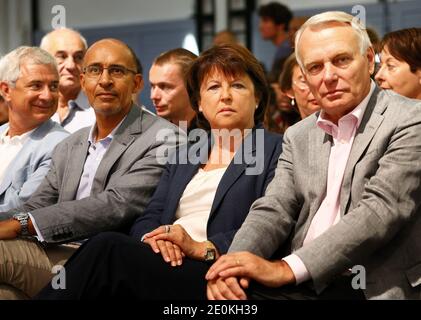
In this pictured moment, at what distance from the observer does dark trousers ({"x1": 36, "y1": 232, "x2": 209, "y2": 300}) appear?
227 centimetres

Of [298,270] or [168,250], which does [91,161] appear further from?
[298,270]

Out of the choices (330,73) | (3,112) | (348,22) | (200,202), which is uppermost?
(348,22)

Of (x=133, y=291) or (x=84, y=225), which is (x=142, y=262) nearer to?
(x=133, y=291)

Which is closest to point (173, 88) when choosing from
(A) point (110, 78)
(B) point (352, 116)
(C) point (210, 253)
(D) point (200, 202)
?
(A) point (110, 78)

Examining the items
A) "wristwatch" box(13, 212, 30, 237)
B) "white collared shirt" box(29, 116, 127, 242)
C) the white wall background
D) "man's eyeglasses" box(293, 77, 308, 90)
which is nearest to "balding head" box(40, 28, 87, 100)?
"white collared shirt" box(29, 116, 127, 242)

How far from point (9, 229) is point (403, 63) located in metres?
1.62

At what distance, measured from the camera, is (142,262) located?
2.30m

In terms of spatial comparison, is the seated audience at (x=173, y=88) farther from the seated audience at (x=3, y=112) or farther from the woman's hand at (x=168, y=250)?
the woman's hand at (x=168, y=250)

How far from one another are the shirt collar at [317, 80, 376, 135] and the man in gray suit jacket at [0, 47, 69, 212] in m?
1.46

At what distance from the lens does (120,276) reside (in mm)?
2275

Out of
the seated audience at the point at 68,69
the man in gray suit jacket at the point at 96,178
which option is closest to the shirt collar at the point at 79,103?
the seated audience at the point at 68,69

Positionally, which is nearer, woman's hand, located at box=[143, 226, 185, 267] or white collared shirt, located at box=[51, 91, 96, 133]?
woman's hand, located at box=[143, 226, 185, 267]

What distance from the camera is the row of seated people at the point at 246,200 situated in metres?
2.17

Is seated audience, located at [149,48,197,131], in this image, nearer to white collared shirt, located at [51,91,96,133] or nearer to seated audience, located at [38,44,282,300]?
white collared shirt, located at [51,91,96,133]
